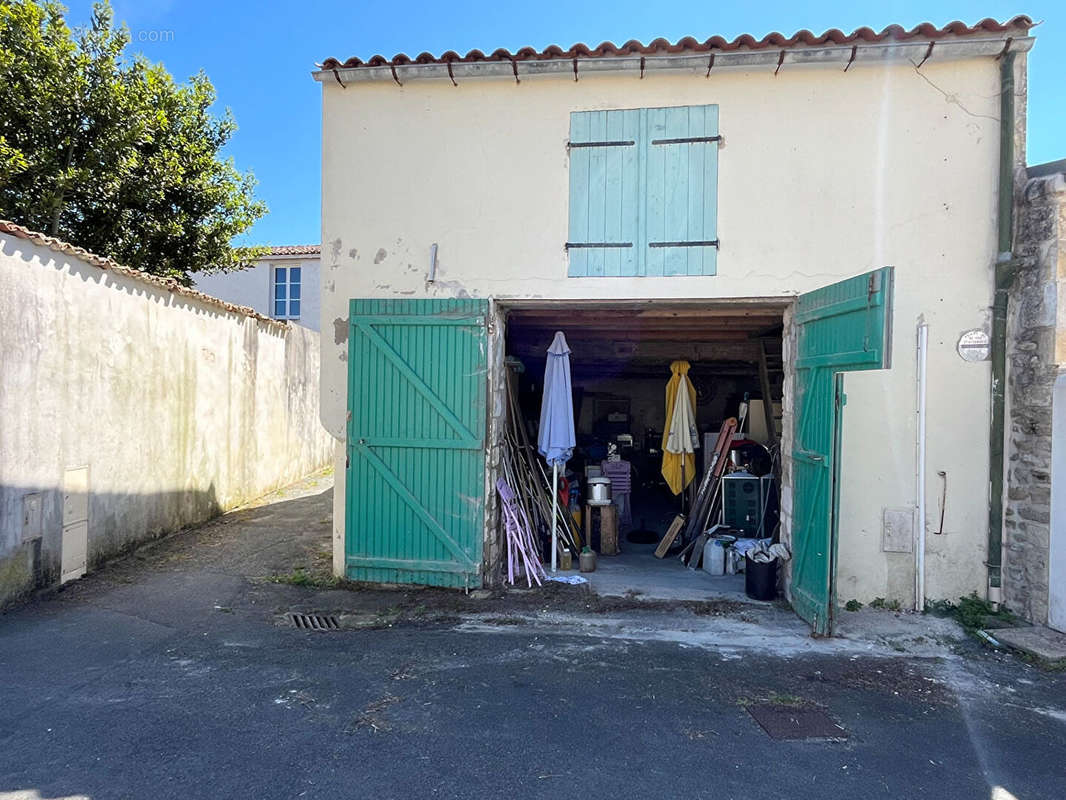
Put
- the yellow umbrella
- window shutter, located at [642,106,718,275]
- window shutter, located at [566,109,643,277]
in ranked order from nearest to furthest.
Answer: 1. window shutter, located at [642,106,718,275]
2. window shutter, located at [566,109,643,277]
3. the yellow umbrella

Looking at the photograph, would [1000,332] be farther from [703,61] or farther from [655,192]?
[703,61]

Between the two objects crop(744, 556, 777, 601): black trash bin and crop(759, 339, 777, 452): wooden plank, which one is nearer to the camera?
crop(744, 556, 777, 601): black trash bin

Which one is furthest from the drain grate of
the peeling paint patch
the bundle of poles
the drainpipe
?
the drainpipe

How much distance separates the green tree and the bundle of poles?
7380mm

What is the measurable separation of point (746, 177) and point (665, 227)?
0.79 metres

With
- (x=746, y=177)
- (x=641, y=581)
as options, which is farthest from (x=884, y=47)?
(x=641, y=581)

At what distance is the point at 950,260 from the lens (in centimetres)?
505

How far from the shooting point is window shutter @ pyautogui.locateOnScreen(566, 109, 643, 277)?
5402 mm

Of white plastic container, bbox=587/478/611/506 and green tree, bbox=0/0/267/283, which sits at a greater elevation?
green tree, bbox=0/0/267/283

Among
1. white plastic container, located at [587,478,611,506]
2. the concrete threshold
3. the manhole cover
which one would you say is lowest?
the manhole cover

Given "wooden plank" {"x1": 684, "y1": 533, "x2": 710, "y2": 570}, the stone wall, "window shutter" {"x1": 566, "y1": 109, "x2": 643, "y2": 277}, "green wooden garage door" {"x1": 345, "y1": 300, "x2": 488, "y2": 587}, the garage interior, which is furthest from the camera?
"wooden plank" {"x1": 684, "y1": 533, "x2": 710, "y2": 570}

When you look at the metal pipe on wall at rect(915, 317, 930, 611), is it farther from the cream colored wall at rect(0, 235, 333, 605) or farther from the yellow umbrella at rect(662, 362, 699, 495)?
the cream colored wall at rect(0, 235, 333, 605)

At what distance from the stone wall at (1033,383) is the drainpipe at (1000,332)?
0.05m

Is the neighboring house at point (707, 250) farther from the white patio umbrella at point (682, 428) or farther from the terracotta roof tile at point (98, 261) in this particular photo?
the white patio umbrella at point (682, 428)
